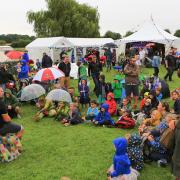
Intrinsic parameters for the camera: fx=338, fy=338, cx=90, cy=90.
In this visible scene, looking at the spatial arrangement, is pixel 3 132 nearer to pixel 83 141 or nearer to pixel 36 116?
pixel 83 141

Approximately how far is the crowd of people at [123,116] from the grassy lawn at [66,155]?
29cm

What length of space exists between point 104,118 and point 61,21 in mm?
32878

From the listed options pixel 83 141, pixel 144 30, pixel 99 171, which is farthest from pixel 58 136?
pixel 144 30

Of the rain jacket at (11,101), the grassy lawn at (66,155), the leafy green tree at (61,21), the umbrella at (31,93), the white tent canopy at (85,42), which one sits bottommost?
the grassy lawn at (66,155)

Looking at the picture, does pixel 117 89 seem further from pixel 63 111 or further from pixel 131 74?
pixel 63 111

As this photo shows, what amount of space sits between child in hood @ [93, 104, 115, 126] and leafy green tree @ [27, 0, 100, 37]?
31864mm

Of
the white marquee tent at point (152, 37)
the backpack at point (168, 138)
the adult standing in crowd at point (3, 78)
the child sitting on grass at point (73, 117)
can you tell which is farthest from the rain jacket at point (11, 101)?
the white marquee tent at point (152, 37)

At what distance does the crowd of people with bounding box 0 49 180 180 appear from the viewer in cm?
521

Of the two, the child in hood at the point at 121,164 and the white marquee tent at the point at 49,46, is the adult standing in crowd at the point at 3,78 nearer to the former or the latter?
the child in hood at the point at 121,164

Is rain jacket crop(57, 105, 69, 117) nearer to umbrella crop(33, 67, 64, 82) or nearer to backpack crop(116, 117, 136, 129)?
umbrella crop(33, 67, 64, 82)

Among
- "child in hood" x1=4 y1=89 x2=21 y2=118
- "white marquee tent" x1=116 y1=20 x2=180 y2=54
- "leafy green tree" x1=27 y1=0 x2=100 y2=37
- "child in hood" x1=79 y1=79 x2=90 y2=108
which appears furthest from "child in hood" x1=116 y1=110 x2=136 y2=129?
"leafy green tree" x1=27 y1=0 x2=100 y2=37

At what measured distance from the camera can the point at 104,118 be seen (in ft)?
30.9

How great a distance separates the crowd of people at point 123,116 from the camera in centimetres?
521

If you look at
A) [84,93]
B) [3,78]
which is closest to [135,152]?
[84,93]
